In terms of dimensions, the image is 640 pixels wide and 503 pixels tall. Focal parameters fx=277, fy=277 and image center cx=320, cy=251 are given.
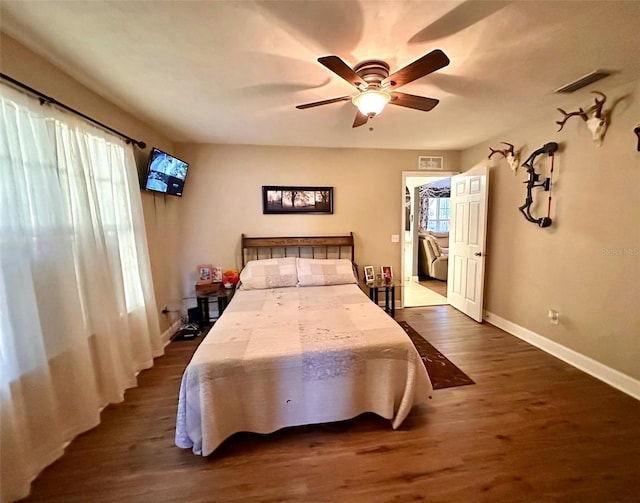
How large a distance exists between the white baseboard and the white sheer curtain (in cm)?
415

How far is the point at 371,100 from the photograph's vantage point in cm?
184

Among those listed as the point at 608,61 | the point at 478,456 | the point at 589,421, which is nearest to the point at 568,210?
the point at 608,61

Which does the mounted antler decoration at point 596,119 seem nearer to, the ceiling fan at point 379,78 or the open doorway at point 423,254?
the ceiling fan at point 379,78

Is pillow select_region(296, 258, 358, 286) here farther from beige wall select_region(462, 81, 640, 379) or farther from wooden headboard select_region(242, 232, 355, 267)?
beige wall select_region(462, 81, 640, 379)

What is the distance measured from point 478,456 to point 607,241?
7.16ft

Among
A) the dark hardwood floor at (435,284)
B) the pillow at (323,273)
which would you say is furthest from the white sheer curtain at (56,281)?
the dark hardwood floor at (435,284)

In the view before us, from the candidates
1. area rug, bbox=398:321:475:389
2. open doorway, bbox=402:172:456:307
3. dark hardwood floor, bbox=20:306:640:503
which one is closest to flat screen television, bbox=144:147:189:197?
dark hardwood floor, bbox=20:306:640:503

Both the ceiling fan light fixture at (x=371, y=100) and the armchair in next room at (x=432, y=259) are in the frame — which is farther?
the armchair in next room at (x=432, y=259)

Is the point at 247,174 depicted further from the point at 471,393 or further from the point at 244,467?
the point at 471,393

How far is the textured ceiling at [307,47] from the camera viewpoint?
1.38m

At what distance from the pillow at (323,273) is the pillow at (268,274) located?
11cm

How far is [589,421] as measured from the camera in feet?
6.54

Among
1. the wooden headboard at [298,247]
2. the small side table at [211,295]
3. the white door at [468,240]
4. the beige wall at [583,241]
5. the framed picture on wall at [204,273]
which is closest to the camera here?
the beige wall at [583,241]

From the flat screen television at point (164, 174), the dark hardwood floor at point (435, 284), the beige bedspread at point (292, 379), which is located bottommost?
the dark hardwood floor at point (435, 284)
